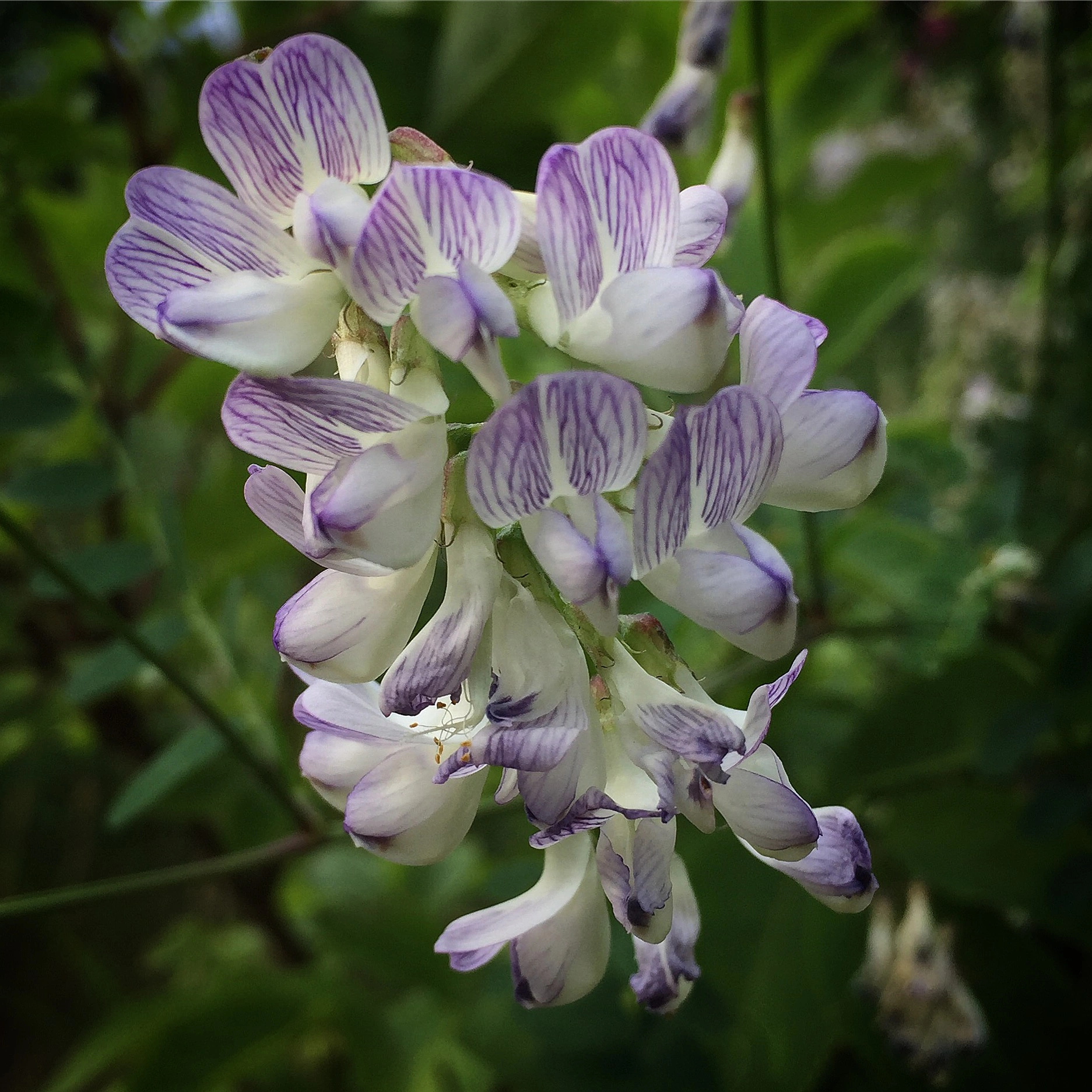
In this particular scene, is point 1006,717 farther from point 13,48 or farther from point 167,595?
point 13,48

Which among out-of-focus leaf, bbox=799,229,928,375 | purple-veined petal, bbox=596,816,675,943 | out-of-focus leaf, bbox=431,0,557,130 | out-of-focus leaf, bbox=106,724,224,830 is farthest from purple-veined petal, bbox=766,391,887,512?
out-of-focus leaf, bbox=431,0,557,130

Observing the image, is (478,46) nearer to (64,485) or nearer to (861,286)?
(861,286)

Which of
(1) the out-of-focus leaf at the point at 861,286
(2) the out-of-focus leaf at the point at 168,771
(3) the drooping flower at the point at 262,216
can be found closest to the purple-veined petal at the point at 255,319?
(3) the drooping flower at the point at 262,216

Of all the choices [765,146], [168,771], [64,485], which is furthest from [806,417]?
[64,485]

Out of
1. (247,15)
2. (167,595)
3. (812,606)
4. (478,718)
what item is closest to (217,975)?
(167,595)

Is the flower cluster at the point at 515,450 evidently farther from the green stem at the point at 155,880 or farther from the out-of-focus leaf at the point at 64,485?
the out-of-focus leaf at the point at 64,485

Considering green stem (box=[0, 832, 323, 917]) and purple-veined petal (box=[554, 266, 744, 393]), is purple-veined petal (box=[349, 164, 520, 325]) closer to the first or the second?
purple-veined petal (box=[554, 266, 744, 393])
